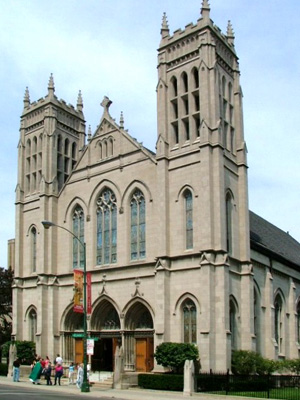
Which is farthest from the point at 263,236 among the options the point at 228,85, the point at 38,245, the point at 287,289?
the point at 38,245

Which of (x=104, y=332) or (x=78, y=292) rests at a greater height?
(x=78, y=292)

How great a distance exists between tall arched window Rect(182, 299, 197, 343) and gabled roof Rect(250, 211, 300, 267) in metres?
8.93

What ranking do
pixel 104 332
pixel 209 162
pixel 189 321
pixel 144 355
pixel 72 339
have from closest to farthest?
pixel 189 321 → pixel 209 162 → pixel 144 355 → pixel 104 332 → pixel 72 339

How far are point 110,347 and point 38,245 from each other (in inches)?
375

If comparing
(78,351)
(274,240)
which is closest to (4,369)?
(78,351)

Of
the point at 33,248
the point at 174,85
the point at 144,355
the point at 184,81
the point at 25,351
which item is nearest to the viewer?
the point at 144,355

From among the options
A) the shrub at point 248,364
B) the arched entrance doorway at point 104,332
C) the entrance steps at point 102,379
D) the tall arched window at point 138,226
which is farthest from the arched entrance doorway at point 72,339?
the shrub at point 248,364

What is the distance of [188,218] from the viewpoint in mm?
37312

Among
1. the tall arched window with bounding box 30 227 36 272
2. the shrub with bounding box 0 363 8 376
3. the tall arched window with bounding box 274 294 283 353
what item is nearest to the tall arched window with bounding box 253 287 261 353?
the tall arched window with bounding box 274 294 283 353

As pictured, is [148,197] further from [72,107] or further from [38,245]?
[72,107]

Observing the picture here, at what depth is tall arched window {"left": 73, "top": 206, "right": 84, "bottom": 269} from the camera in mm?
43438

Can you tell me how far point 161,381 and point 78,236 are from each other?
15.0 m

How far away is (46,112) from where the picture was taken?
48031 mm

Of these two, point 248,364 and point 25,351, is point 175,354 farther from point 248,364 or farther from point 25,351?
point 25,351
